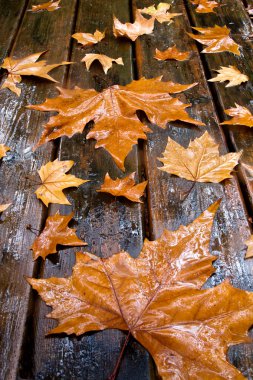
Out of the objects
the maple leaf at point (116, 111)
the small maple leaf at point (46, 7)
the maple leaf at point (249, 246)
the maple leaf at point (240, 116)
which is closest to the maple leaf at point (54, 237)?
the maple leaf at point (116, 111)

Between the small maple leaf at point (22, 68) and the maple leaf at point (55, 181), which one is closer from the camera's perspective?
the maple leaf at point (55, 181)

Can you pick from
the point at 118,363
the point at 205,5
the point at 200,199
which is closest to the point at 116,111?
the point at 200,199

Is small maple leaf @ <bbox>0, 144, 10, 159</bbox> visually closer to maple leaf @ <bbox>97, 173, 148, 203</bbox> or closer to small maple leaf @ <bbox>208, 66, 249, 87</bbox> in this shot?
maple leaf @ <bbox>97, 173, 148, 203</bbox>

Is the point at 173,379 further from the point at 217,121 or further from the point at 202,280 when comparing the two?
the point at 217,121

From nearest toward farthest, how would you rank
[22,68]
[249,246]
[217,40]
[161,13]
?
[249,246], [22,68], [217,40], [161,13]

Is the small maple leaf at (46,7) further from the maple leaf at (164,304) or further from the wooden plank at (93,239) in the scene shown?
the maple leaf at (164,304)

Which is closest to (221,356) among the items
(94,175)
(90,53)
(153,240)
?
(153,240)

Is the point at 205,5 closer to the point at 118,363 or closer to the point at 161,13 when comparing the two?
the point at 161,13
